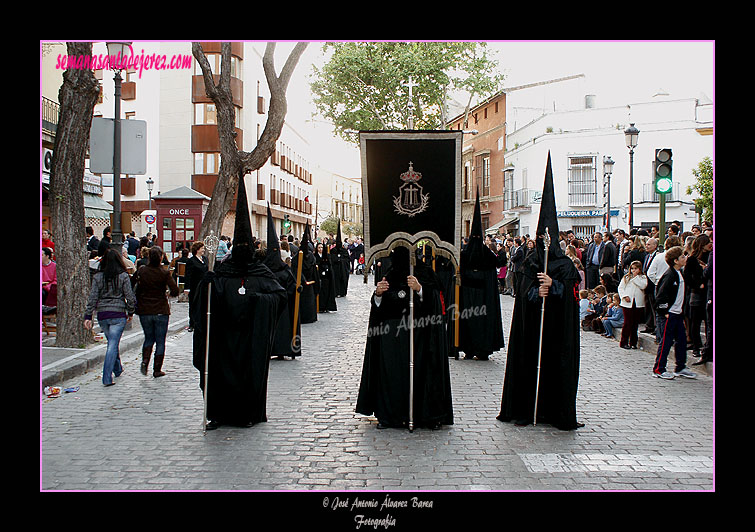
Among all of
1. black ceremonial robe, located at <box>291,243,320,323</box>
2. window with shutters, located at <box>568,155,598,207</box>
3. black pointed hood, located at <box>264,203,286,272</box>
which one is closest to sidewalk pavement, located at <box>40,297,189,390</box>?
black pointed hood, located at <box>264,203,286,272</box>

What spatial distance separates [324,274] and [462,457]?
13099 millimetres

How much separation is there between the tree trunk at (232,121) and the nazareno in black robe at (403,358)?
11.4 metres

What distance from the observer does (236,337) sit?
7.38 metres

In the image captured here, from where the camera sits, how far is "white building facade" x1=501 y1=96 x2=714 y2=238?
114ft

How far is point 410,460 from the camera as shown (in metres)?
6.05

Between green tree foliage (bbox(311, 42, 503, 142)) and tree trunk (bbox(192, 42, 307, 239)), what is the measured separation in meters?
17.6

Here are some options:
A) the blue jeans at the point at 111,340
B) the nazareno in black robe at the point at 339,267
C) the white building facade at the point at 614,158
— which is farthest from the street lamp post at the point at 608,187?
the blue jeans at the point at 111,340

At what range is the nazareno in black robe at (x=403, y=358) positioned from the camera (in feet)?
23.4

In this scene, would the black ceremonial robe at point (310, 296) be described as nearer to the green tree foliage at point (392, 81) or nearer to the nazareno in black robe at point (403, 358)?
the nazareno in black robe at point (403, 358)

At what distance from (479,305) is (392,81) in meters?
26.2

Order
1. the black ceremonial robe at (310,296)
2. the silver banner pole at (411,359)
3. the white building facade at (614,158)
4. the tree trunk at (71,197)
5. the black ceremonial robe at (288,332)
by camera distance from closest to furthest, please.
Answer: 1. the silver banner pole at (411,359)
2. the black ceremonial robe at (288,332)
3. the tree trunk at (71,197)
4. the black ceremonial robe at (310,296)
5. the white building facade at (614,158)

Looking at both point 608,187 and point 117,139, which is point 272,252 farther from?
point 608,187

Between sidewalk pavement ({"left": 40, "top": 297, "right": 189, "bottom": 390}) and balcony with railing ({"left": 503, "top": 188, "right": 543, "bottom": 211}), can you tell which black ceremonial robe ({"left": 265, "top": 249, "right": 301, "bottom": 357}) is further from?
balcony with railing ({"left": 503, "top": 188, "right": 543, "bottom": 211})

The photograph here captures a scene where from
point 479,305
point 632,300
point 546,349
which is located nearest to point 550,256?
point 546,349
